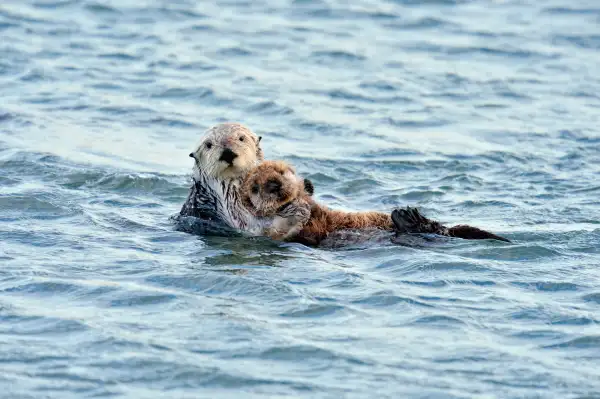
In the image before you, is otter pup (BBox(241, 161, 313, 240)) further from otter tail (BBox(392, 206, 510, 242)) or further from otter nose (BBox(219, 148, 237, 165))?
otter tail (BBox(392, 206, 510, 242))

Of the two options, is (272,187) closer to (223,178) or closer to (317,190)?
(223,178)

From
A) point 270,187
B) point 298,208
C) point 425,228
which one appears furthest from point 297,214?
point 425,228

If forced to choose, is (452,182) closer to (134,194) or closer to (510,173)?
(510,173)

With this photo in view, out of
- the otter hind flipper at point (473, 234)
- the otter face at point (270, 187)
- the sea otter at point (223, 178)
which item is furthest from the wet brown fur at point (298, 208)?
the otter hind flipper at point (473, 234)

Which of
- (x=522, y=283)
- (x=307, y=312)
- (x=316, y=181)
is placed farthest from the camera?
(x=316, y=181)

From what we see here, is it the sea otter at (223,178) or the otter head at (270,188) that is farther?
the sea otter at (223,178)

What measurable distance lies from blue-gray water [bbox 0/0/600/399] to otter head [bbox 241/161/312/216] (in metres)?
0.30

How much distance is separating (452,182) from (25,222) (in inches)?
160

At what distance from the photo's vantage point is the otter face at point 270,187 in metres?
7.75

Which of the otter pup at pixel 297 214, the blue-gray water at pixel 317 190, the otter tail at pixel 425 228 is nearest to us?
the blue-gray water at pixel 317 190

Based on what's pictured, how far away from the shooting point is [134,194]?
9727mm

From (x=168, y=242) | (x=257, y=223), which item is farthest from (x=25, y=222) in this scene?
(x=257, y=223)

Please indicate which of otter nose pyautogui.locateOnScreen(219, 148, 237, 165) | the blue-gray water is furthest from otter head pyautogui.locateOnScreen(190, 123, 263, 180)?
the blue-gray water

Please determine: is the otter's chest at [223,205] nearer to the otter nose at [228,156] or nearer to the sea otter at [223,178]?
the sea otter at [223,178]
